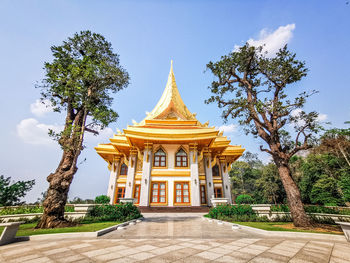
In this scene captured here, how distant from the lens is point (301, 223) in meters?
6.59

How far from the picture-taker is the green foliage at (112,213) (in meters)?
7.90

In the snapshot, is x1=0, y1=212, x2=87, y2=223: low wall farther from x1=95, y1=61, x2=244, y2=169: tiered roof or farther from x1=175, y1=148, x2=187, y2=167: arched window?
x1=175, y1=148, x2=187, y2=167: arched window

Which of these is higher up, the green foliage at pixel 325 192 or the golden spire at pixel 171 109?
the golden spire at pixel 171 109

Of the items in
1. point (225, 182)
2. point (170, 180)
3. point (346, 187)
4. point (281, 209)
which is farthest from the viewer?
point (225, 182)

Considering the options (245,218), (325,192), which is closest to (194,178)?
(245,218)

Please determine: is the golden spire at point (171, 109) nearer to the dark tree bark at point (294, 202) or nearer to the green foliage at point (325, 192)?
the dark tree bark at point (294, 202)

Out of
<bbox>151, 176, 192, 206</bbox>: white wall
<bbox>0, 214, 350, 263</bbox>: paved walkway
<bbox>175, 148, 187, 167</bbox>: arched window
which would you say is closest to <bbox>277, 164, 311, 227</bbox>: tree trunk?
<bbox>0, 214, 350, 263</bbox>: paved walkway

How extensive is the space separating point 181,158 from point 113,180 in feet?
→ 28.4

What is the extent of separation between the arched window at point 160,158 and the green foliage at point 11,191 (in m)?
10.6

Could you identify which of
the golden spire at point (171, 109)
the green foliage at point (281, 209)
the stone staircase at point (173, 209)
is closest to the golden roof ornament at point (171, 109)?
the golden spire at point (171, 109)

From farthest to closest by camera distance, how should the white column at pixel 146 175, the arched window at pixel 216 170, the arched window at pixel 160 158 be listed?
the arched window at pixel 216 170
the arched window at pixel 160 158
the white column at pixel 146 175

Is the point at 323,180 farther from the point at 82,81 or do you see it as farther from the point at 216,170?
the point at 82,81

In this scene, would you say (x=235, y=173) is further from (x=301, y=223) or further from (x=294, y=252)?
(x=294, y=252)

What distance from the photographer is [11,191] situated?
1220 centimetres
